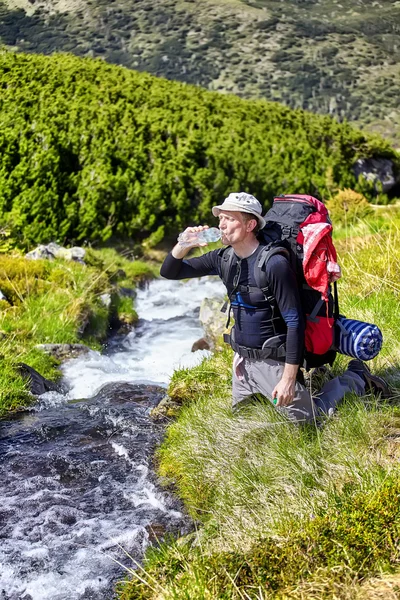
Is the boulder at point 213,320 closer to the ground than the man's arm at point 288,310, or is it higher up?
closer to the ground

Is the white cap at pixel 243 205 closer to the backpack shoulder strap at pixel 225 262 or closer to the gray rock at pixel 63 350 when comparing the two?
the backpack shoulder strap at pixel 225 262

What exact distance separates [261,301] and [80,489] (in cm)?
212

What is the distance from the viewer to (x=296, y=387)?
15.2 ft

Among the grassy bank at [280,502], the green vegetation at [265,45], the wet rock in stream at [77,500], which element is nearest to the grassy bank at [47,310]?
the wet rock in stream at [77,500]

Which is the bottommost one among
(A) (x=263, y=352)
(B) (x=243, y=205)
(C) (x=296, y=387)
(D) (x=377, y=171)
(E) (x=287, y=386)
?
(D) (x=377, y=171)

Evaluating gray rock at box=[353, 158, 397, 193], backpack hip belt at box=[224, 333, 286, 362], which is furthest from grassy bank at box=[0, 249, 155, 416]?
gray rock at box=[353, 158, 397, 193]

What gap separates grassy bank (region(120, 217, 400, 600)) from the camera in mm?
3240

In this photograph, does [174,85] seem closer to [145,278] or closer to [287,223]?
[145,278]

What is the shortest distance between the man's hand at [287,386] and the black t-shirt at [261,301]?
0.06 metres

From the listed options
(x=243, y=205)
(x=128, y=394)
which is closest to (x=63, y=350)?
(x=128, y=394)

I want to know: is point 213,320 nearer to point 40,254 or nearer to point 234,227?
point 40,254

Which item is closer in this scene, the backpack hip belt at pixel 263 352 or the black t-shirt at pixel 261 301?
the black t-shirt at pixel 261 301

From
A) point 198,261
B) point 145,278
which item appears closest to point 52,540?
point 198,261

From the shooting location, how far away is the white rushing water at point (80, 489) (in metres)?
3.98
